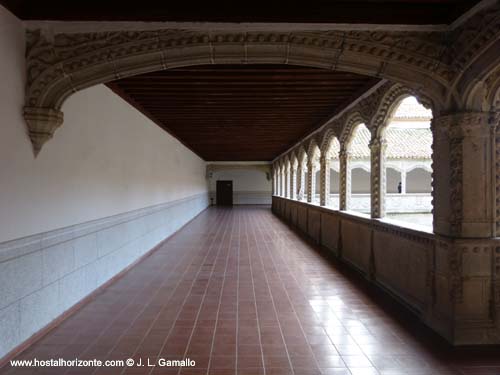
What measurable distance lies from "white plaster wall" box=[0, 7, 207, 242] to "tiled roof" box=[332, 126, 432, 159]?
35.0ft

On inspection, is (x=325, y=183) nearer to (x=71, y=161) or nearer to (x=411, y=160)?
(x=71, y=161)

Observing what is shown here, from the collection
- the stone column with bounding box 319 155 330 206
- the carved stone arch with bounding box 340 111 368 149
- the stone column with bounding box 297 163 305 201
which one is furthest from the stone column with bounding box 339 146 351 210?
the stone column with bounding box 297 163 305 201

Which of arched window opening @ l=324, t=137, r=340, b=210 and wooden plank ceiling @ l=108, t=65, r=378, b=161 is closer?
wooden plank ceiling @ l=108, t=65, r=378, b=161

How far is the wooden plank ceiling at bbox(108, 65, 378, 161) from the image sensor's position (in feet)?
14.0

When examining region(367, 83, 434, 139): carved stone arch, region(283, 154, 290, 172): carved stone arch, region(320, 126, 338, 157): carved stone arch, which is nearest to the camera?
region(367, 83, 434, 139): carved stone arch

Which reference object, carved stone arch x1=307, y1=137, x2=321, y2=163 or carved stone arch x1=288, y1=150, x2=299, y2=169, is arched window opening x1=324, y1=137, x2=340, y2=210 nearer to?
carved stone arch x1=307, y1=137, x2=321, y2=163

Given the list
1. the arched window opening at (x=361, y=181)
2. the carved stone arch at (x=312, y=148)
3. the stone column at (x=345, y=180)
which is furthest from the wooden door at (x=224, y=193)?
the stone column at (x=345, y=180)

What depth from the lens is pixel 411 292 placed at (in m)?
3.67

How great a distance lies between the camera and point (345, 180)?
6520 millimetres

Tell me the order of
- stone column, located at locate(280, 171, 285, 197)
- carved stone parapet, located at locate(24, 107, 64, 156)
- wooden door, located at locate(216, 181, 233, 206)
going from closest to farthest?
carved stone parapet, located at locate(24, 107, 64, 156) < stone column, located at locate(280, 171, 285, 197) < wooden door, located at locate(216, 181, 233, 206)

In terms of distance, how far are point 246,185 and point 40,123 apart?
67.3 feet

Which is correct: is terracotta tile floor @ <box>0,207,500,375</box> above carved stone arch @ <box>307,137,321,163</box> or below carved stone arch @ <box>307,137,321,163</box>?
below

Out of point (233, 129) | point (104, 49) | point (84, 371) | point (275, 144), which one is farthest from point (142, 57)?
point (275, 144)

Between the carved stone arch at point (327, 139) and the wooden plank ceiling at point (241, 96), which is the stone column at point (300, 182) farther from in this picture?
the carved stone arch at point (327, 139)
